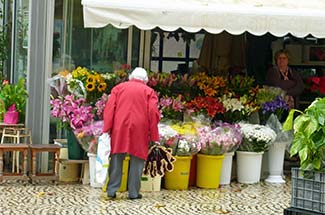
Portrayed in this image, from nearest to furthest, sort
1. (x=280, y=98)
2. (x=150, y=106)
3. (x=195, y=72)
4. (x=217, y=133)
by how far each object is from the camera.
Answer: (x=150, y=106)
(x=217, y=133)
(x=280, y=98)
(x=195, y=72)

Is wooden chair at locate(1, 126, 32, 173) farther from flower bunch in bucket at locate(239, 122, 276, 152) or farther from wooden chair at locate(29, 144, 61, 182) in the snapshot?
flower bunch in bucket at locate(239, 122, 276, 152)

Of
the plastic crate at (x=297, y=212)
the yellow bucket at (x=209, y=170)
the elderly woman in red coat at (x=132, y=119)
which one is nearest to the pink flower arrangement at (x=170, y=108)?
the yellow bucket at (x=209, y=170)

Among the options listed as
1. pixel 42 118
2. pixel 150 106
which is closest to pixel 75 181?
pixel 42 118

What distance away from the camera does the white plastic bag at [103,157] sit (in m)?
9.20

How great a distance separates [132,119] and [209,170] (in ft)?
6.04

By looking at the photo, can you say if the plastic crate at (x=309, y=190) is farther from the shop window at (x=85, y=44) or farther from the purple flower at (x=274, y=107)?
the shop window at (x=85, y=44)

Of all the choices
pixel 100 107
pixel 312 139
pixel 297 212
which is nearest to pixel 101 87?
pixel 100 107

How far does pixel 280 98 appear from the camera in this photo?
11.4 metres

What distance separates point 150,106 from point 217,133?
1542 mm

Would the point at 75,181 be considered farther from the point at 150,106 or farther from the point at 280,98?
the point at 280,98

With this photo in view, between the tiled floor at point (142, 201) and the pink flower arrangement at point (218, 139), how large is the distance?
1.94ft

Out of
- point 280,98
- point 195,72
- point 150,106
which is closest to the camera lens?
point 150,106

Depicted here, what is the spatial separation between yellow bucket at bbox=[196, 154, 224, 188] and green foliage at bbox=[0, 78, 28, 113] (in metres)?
2.92

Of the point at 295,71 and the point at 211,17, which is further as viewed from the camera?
the point at 295,71
